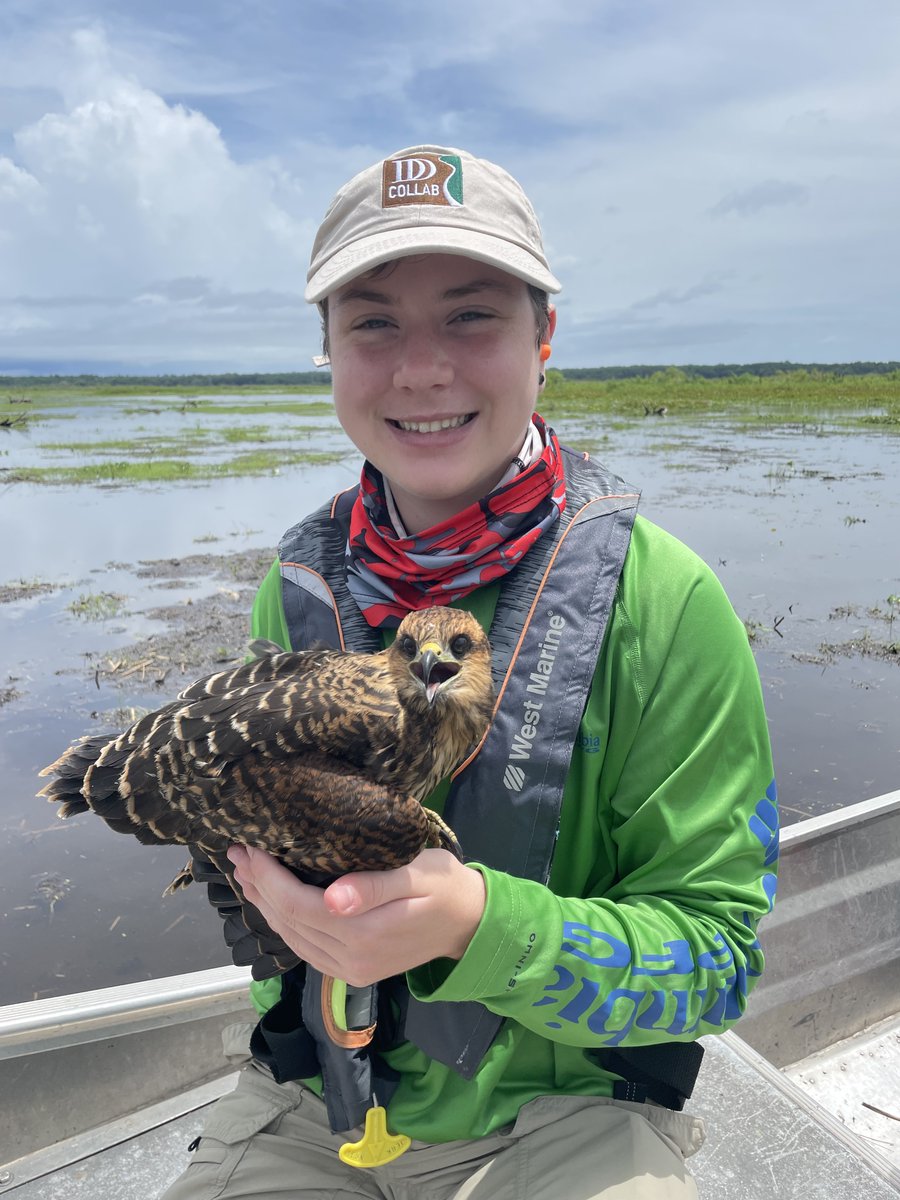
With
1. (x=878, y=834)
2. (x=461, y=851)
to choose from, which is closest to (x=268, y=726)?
(x=461, y=851)

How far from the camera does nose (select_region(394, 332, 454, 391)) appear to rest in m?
2.41

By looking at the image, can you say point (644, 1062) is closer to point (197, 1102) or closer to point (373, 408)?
point (373, 408)

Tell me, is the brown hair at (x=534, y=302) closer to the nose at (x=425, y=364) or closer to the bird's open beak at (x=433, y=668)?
the nose at (x=425, y=364)

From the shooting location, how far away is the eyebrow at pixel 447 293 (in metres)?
2.39

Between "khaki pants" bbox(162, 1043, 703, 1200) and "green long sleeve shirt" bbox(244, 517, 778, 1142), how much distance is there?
0.08 m

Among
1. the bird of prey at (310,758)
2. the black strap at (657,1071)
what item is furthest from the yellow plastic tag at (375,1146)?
the black strap at (657,1071)

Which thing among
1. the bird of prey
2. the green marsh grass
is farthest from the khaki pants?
the green marsh grass

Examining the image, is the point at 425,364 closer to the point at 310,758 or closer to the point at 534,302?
the point at 534,302

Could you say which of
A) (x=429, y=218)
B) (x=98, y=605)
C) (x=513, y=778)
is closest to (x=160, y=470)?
(x=98, y=605)

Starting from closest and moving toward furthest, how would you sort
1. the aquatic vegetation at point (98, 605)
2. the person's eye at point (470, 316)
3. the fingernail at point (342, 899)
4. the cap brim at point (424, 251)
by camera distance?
1. the fingernail at point (342, 899)
2. the cap brim at point (424, 251)
3. the person's eye at point (470, 316)
4. the aquatic vegetation at point (98, 605)

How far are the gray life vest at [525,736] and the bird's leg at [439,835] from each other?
0.15 m

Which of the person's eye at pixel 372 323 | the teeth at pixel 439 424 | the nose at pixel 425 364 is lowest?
the teeth at pixel 439 424

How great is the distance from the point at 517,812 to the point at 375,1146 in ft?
3.53

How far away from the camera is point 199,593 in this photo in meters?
13.3
